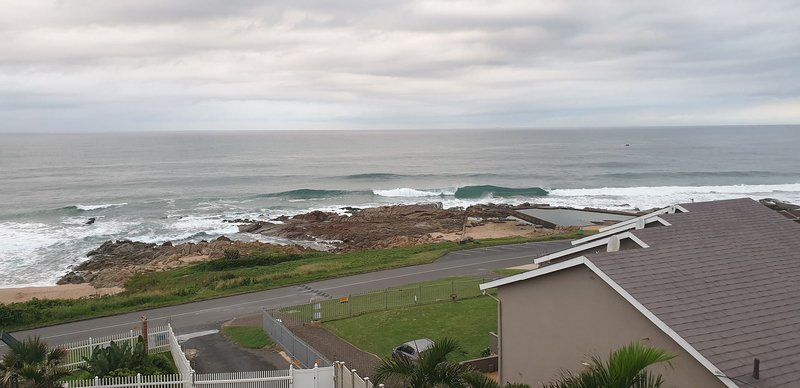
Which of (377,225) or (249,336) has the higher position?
(249,336)

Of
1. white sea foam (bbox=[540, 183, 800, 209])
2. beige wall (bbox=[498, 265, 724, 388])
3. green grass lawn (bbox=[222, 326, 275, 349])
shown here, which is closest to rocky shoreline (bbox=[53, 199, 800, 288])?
white sea foam (bbox=[540, 183, 800, 209])

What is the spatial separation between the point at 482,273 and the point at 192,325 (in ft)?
48.8

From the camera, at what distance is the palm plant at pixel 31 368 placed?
44.2 feet

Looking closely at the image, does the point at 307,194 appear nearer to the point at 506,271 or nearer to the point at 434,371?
the point at 506,271

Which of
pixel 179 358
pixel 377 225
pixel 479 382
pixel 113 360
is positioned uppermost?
pixel 479 382

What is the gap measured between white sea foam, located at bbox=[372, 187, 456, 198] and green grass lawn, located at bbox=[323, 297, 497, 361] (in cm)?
6250

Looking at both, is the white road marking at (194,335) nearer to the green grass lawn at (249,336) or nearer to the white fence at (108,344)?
the green grass lawn at (249,336)

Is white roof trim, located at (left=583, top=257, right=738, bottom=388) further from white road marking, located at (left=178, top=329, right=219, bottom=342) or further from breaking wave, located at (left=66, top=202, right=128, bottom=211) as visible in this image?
breaking wave, located at (left=66, top=202, right=128, bottom=211)

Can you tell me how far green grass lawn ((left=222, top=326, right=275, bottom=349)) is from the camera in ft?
72.9

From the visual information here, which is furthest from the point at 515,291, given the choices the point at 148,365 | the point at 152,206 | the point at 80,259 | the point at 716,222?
the point at 152,206

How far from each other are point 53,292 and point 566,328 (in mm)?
33408

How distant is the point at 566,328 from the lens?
13.5 metres

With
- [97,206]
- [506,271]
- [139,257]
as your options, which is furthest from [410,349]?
[97,206]

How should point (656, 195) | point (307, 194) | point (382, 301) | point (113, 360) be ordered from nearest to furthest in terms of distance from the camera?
1. point (113, 360)
2. point (382, 301)
3. point (656, 195)
4. point (307, 194)
